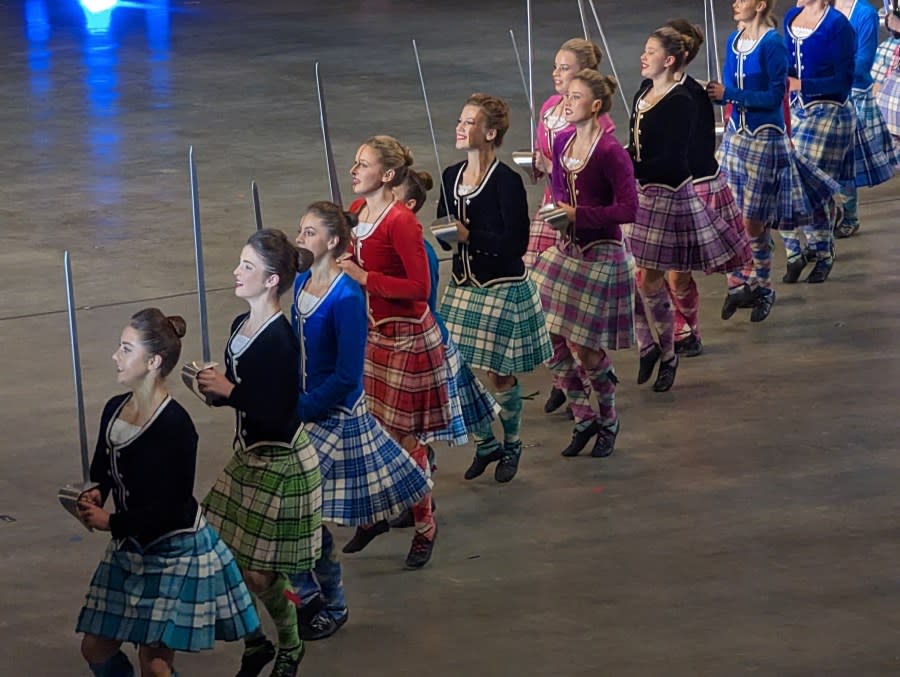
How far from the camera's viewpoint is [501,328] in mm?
6512

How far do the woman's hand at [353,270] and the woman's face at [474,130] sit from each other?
0.83m

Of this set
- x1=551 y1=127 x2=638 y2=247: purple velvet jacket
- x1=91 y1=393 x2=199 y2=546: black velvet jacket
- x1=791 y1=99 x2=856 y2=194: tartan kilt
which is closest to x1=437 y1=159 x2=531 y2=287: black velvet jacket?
x1=551 y1=127 x2=638 y2=247: purple velvet jacket

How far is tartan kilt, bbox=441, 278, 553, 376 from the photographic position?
6.50 metres

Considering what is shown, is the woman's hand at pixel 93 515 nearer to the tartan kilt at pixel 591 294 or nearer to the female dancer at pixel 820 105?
the tartan kilt at pixel 591 294

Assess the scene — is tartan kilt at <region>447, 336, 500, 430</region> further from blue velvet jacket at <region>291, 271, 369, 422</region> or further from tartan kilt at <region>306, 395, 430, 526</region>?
blue velvet jacket at <region>291, 271, 369, 422</region>

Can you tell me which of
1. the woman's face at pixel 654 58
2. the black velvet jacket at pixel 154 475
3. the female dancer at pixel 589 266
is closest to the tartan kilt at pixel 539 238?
the female dancer at pixel 589 266

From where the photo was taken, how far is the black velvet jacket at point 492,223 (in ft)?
20.8

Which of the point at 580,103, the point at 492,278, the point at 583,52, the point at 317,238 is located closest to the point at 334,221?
the point at 317,238

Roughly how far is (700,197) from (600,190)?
119cm

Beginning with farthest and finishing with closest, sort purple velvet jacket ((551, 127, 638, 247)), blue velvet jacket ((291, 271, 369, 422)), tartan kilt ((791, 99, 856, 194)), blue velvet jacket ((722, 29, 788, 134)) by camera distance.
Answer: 1. tartan kilt ((791, 99, 856, 194))
2. blue velvet jacket ((722, 29, 788, 134))
3. purple velvet jacket ((551, 127, 638, 247))
4. blue velvet jacket ((291, 271, 369, 422))

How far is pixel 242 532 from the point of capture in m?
4.93

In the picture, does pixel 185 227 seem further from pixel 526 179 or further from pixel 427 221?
pixel 526 179

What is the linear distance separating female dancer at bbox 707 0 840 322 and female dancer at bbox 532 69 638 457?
4.89 ft

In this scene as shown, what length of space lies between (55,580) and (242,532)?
1.20 m
